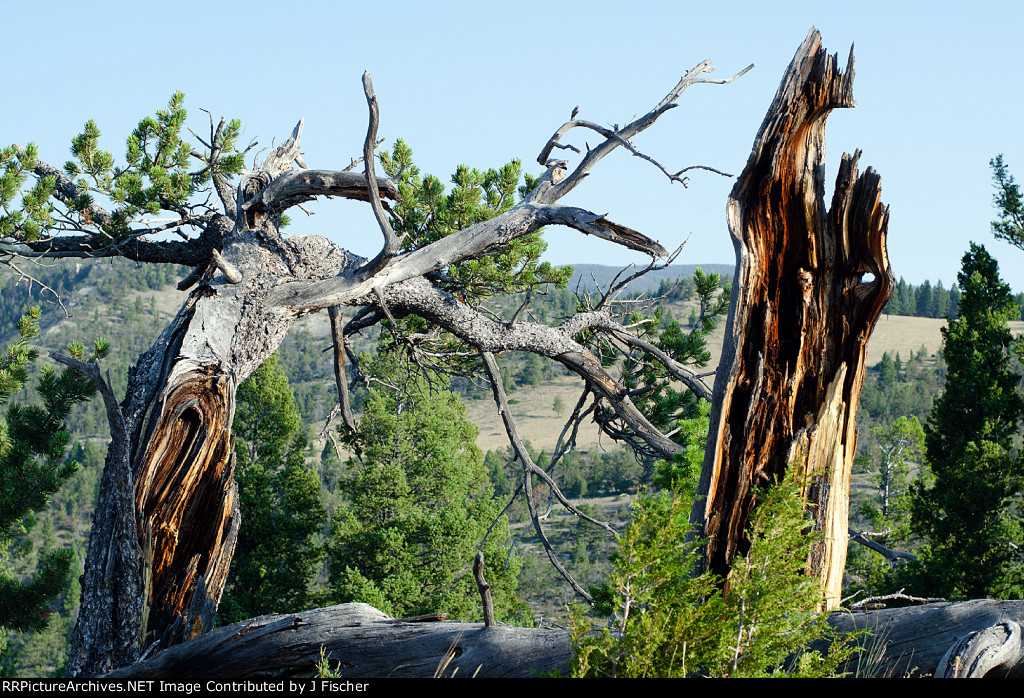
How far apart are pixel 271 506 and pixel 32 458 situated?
873 inches

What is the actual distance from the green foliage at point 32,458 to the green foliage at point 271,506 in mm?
18297

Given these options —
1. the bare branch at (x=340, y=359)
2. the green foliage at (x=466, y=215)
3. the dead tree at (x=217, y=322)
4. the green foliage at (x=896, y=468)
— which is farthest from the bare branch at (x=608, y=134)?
the green foliage at (x=896, y=468)

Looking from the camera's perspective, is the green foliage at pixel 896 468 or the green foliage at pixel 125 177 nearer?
the green foliage at pixel 125 177

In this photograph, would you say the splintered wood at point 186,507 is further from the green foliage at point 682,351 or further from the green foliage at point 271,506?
the green foliage at point 271,506

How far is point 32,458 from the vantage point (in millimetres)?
9289

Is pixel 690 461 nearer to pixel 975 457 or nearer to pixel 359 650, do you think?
pixel 359 650

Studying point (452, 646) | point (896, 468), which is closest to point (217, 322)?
point (452, 646)

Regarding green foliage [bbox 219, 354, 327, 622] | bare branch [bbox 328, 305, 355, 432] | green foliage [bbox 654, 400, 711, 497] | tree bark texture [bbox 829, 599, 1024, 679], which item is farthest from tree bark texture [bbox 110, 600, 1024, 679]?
green foliage [bbox 219, 354, 327, 622]

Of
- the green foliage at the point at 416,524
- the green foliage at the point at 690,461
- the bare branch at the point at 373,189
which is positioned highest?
the bare branch at the point at 373,189

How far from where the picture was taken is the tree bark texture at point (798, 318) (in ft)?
10.8

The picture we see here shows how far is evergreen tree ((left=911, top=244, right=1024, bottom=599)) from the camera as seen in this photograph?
66.5ft

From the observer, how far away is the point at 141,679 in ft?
12.9

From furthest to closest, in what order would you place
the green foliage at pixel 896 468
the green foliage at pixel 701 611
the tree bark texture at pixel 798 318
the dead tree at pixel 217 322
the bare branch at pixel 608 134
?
the green foliage at pixel 896 468
the bare branch at pixel 608 134
the dead tree at pixel 217 322
the tree bark texture at pixel 798 318
the green foliage at pixel 701 611

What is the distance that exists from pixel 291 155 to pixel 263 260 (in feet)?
6.47
